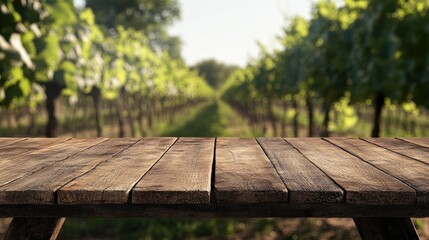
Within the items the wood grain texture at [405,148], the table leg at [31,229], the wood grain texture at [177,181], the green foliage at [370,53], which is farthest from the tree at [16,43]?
the green foliage at [370,53]

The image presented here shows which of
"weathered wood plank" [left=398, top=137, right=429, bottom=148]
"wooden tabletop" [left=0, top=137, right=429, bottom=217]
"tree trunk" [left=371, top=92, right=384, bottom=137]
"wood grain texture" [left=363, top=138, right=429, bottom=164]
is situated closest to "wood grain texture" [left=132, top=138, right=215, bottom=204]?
"wooden tabletop" [left=0, top=137, right=429, bottom=217]

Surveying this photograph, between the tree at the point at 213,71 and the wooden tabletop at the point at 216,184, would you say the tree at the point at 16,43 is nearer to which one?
the wooden tabletop at the point at 216,184

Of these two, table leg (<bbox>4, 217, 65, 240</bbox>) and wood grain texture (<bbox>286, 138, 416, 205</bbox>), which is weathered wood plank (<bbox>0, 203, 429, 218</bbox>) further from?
table leg (<bbox>4, 217, 65, 240</bbox>)

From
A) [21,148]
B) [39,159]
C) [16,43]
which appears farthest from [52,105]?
[39,159]

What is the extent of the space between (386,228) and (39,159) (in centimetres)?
129

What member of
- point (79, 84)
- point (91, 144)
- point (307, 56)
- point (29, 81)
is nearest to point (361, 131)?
point (307, 56)

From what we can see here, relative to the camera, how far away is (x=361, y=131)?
17.0 m

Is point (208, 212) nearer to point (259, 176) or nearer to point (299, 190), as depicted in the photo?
point (259, 176)

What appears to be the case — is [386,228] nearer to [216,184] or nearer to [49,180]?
[216,184]

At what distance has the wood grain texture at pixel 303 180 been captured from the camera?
1.22 metres

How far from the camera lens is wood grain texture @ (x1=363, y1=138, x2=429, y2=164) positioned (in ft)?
5.83

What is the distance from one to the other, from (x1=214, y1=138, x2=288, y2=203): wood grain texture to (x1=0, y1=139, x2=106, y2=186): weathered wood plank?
59 centimetres

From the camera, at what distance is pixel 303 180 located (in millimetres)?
1338

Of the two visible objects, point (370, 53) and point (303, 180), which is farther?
point (370, 53)
